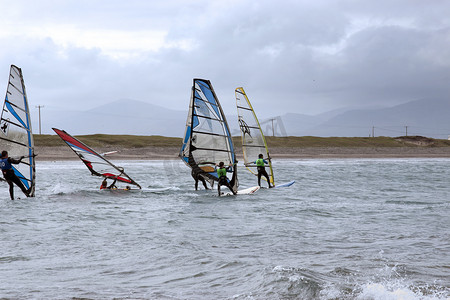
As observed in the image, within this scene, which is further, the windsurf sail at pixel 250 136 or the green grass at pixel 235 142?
the green grass at pixel 235 142

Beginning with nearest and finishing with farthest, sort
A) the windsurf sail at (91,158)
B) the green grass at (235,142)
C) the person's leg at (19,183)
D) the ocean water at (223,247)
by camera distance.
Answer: the ocean water at (223,247)
the person's leg at (19,183)
the windsurf sail at (91,158)
the green grass at (235,142)

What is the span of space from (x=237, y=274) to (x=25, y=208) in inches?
299

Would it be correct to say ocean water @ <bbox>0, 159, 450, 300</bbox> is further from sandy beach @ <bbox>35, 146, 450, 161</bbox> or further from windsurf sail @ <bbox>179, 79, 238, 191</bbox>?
sandy beach @ <bbox>35, 146, 450, 161</bbox>

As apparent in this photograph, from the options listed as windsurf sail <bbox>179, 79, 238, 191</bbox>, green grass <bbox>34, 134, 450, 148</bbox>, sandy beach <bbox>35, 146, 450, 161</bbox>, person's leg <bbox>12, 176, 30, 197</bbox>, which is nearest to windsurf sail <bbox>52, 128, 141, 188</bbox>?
person's leg <bbox>12, 176, 30, 197</bbox>

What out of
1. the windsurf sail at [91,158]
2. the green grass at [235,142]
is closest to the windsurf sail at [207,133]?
the windsurf sail at [91,158]

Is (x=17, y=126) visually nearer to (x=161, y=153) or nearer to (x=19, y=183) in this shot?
(x=19, y=183)

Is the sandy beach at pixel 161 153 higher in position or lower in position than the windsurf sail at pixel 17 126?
lower

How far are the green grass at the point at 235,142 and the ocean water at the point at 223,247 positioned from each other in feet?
106

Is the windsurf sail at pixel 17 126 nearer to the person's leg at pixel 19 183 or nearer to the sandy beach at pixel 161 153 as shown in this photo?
the person's leg at pixel 19 183

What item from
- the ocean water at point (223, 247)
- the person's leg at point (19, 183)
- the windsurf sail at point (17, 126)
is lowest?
the ocean water at point (223, 247)

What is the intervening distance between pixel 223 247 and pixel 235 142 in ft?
150

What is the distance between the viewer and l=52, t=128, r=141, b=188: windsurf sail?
14.2m

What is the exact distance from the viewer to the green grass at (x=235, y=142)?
46.5m

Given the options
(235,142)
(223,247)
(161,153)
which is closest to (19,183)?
(223,247)
